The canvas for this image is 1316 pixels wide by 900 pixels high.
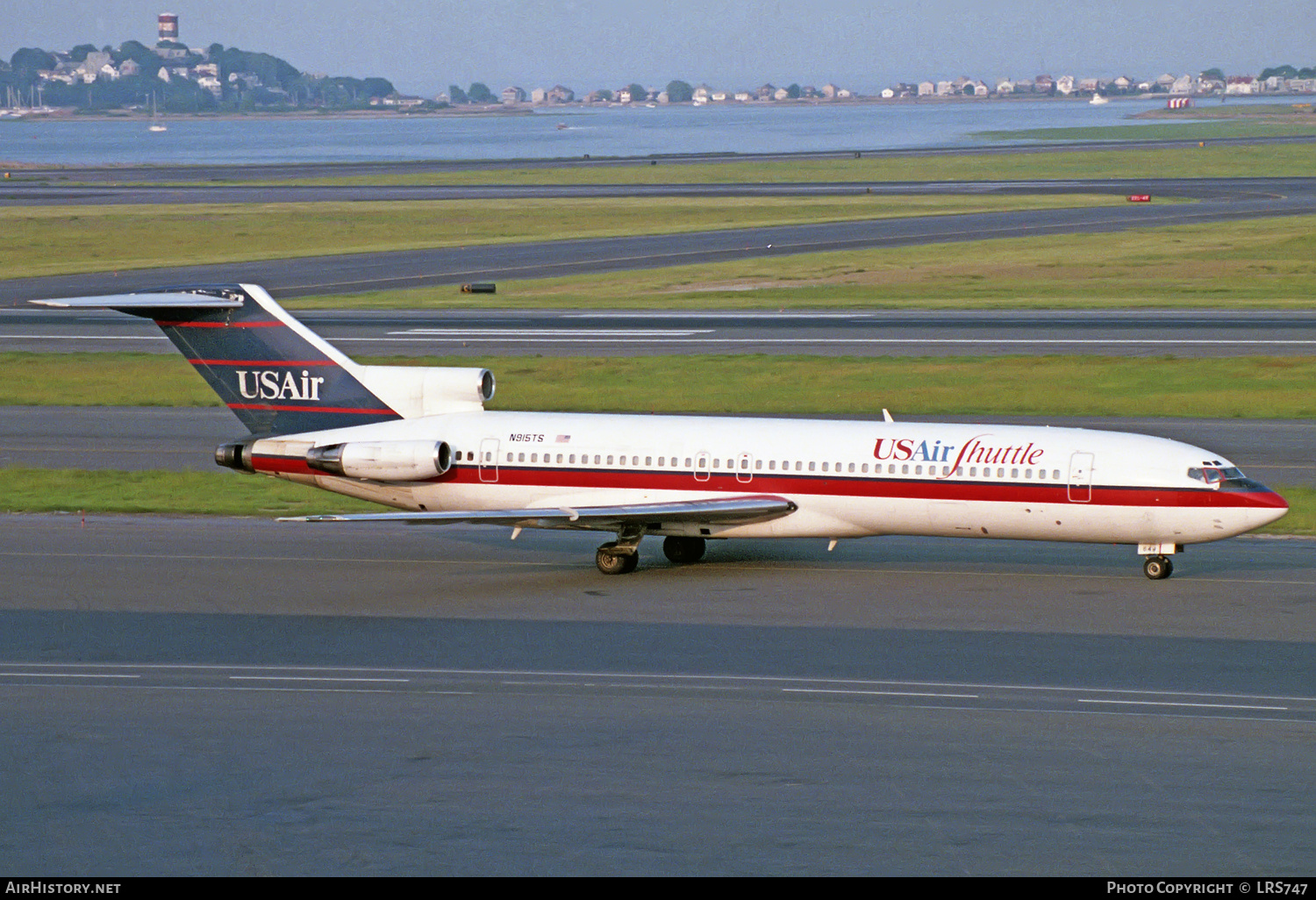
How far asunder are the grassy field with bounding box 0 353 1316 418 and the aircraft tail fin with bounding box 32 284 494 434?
58.2 feet

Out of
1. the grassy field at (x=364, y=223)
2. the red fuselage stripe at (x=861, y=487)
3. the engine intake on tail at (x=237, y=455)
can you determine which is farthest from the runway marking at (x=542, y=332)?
the red fuselage stripe at (x=861, y=487)

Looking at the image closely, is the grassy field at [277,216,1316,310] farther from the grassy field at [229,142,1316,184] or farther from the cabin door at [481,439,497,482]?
the grassy field at [229,142,1316,184]

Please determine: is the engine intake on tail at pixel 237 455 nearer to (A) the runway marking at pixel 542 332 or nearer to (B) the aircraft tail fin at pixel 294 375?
(B) the aircraft tail fin at pixel 294 375

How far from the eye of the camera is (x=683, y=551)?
36.4m

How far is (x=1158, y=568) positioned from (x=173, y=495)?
83.4ft

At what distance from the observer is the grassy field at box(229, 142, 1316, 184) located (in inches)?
6663

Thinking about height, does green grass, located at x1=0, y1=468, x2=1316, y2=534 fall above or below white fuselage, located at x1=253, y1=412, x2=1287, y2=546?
below

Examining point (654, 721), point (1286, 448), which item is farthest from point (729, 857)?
point (1286, 448)

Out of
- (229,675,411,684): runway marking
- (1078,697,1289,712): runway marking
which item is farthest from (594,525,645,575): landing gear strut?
(1078,697,1289,712): runway marking

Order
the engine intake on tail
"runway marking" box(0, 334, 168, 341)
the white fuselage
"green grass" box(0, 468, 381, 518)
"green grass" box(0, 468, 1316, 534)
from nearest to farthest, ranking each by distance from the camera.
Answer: the white fuselage → the engine intake on tail → "green grass" box(0, 468, 1316, 534) → "green grass" box(0, 468, 381, 518) → "runway marking" box(0, 334, 168, 341)

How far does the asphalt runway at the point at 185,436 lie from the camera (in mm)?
46906

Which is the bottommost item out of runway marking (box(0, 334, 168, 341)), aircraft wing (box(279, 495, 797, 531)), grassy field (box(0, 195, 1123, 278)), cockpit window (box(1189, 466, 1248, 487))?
aircraft wing (box(279, 495, 797, 531))

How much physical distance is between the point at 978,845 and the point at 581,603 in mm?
14051

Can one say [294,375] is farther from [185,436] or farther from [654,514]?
[185,436]
